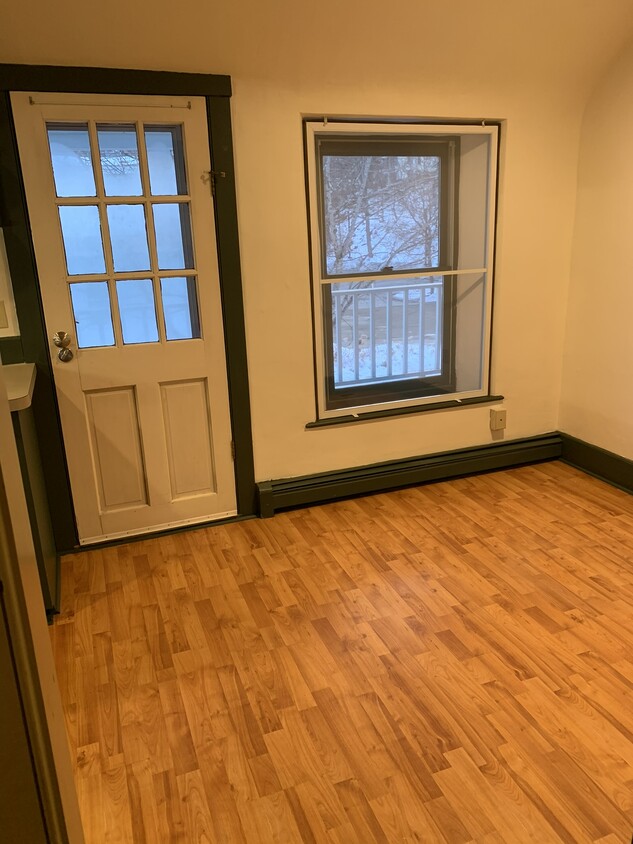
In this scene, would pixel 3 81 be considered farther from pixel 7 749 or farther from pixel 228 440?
pixel 7 749

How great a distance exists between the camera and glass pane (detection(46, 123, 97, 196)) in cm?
265

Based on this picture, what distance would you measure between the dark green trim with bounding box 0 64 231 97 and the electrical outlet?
2.21m

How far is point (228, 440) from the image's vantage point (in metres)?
3.20

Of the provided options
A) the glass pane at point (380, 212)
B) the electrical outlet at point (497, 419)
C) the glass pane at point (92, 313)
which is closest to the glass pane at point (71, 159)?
the glass pane at point (92, 313)

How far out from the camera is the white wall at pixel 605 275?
3.27m

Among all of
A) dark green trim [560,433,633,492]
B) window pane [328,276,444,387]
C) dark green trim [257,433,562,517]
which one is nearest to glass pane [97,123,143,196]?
window pane [328,276,444,387]

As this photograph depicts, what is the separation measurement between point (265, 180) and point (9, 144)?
1078 mm

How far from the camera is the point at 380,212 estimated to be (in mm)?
3344

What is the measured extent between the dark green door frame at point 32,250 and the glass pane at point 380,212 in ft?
1.89

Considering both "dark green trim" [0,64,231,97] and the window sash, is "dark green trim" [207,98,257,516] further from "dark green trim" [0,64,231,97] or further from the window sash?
the window sash

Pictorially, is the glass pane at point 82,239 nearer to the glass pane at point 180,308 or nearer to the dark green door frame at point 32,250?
the dark green door frame at point 32,250

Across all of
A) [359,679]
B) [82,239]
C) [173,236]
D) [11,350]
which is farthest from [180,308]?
[359,679]

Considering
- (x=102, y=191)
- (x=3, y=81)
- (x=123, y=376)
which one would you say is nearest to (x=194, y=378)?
(x=123, y=376)

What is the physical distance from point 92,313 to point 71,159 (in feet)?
2.10
